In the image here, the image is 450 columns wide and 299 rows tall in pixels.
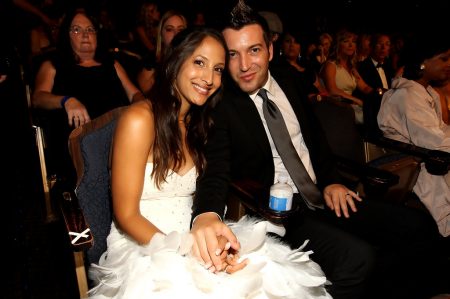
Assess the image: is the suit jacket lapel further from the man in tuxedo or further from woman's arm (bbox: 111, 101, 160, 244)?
woman's arm (bbox: 111, 101, 160, 244)

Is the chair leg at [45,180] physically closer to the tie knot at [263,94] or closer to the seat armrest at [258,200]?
the seat armrest at [258,200]

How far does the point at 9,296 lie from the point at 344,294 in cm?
191

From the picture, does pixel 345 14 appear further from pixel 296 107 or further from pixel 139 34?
pixel 296 107

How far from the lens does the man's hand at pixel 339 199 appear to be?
1.94 meters

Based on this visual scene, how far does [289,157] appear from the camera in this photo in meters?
1.95

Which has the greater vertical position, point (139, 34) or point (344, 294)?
point (139, 34)

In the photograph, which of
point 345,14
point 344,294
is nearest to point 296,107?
point 344,294

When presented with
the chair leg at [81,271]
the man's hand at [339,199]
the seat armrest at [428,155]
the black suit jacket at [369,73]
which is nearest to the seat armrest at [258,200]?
the man's hand at [339,199]

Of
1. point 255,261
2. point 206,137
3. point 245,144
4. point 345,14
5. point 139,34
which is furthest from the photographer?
point 345,14

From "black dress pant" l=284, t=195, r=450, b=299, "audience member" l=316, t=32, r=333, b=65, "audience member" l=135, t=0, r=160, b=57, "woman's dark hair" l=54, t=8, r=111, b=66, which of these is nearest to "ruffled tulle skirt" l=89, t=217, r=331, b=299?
"black dress pant" l=284, t=195, r=450, b=299

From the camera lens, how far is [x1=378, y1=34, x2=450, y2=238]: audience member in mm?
2375

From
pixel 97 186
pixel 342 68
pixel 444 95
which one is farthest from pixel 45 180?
pixel 342 68

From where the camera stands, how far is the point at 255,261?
1273mm

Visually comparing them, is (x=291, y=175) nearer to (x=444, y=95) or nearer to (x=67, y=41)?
(x=444, y=95)
